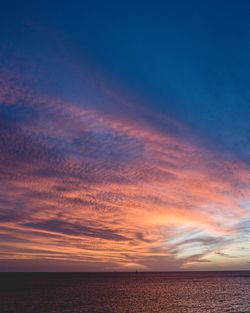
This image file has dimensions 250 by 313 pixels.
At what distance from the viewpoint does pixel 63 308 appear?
58.8 metres

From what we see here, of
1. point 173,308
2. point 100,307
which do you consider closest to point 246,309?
point 173,308

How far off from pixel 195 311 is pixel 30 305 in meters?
31.2

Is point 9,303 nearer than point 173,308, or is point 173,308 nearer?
point 173,308

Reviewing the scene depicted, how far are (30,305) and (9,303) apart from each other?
5.94 metres

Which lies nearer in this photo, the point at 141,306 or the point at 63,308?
the point at 63,308

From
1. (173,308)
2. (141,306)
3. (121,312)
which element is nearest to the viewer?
(121,312)

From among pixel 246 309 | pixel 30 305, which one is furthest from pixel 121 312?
pixel 246 309

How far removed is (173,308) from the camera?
6022 cm

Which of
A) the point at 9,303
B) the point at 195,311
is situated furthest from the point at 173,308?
the point at 9,303

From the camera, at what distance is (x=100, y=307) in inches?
2399

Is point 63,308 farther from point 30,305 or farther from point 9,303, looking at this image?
point 9,303

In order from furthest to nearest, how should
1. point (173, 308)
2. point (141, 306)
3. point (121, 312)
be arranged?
point (141, 306)
point (173, 308)
point (121, 312)

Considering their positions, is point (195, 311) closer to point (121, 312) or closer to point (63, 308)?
point (121, 312)

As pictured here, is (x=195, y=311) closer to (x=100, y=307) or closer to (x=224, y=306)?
(x=224, y=306)
